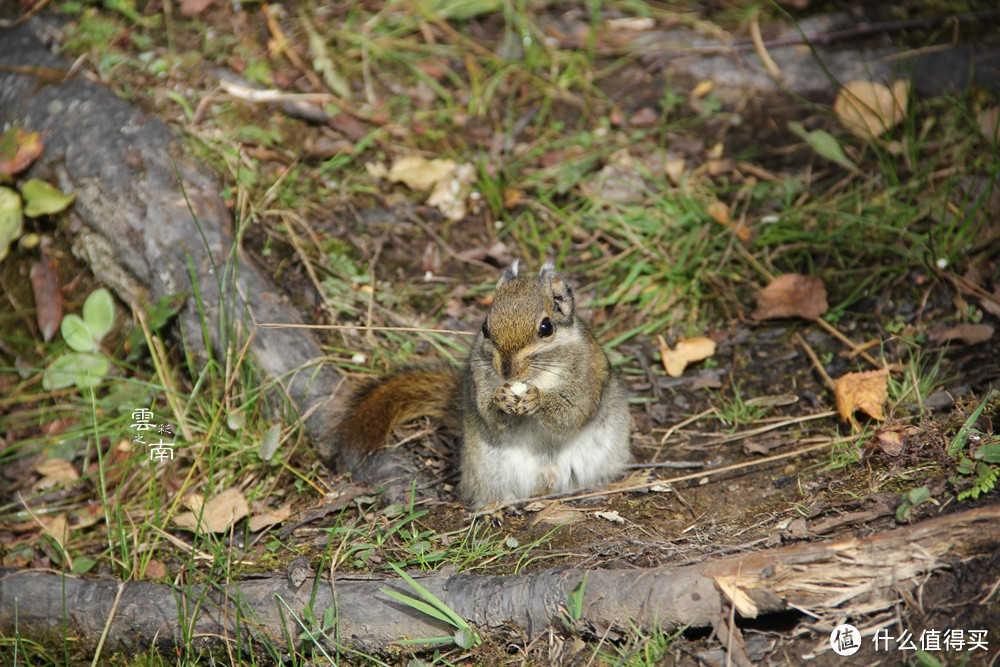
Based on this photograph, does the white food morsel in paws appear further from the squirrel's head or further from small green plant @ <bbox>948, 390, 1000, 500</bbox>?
small green plant @ <bbox>948, 390, 1000, 500</bbox>

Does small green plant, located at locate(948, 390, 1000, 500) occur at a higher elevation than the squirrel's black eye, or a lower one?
lower

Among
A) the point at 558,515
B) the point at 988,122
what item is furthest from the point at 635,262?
the point at 988,122

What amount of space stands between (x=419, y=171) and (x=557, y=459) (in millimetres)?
1851

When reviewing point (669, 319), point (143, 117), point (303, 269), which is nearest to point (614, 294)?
point (669, 319)

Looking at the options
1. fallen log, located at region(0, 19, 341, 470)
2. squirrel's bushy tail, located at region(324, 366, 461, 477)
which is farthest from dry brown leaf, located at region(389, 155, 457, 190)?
squirrel's bushy tail, located at region(324, 366, 461, 477)

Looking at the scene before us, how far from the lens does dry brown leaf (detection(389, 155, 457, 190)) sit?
4312 mm

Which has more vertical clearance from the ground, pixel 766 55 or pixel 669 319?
pixel 766 55

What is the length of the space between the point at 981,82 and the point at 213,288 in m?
3.80

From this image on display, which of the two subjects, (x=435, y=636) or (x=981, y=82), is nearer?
(x=435, y=636)

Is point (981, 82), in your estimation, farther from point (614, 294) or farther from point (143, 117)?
point (143, 117)

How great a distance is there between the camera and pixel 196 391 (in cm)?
325

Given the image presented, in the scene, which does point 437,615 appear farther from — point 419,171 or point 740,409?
point 419,171

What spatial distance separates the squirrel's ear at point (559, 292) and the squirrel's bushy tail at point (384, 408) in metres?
0.65

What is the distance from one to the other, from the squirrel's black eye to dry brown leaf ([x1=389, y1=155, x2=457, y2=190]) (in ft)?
5.76
